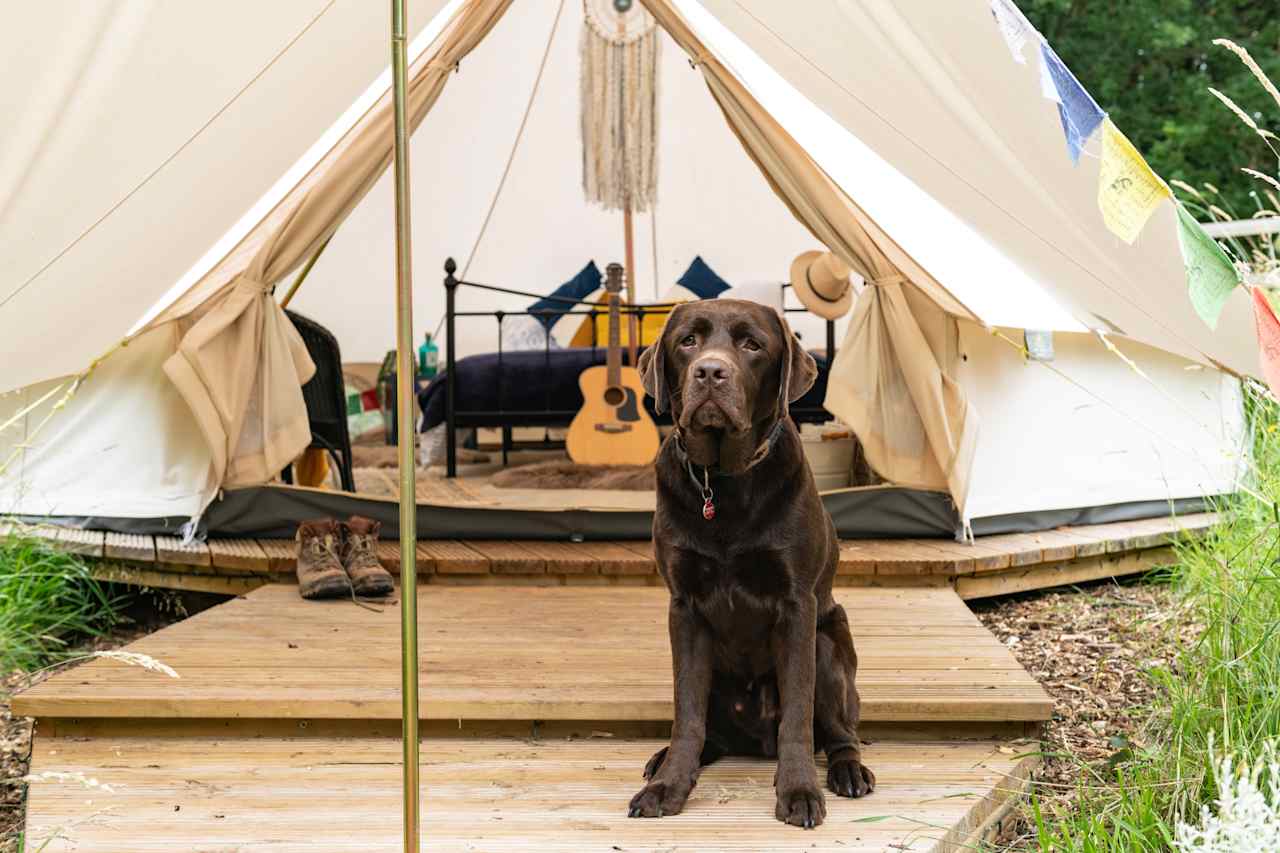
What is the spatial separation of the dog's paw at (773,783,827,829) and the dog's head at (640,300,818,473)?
26.1 inches

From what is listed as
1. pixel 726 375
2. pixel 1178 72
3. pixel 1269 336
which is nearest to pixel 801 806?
pixel 726 375

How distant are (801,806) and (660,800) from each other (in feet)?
0.95

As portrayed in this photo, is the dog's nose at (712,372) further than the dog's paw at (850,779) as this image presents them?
No

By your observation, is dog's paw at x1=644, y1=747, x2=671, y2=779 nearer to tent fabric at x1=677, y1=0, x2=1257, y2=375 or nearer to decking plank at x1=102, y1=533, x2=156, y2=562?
tent fabric at x1=677, y1=0, x2=1257, y2=375

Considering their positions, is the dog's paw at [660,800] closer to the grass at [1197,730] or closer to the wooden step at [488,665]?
the wooden step at [488,665]

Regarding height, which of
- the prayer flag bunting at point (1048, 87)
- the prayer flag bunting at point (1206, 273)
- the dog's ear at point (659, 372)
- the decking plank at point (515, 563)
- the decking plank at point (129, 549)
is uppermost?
the prayer flag bunting at point (1048, 87)

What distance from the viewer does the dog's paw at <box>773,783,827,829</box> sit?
2531 mm

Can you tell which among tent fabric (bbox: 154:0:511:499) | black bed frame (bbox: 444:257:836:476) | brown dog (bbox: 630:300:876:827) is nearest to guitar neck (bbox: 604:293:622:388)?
black bed frame (bbox: 444:257:836:476)

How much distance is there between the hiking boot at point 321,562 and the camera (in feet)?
13.8

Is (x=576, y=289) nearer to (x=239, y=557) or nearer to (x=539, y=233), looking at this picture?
(x=539, y=233)

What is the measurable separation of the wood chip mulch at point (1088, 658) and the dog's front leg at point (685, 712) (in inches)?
28.9

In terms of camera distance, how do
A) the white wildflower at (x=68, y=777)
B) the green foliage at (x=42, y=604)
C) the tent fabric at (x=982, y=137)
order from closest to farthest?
the white wildflower at (x=68, y=777), the tent fabric at (x=982, y=137), the green foliage at (x=42, y=604)

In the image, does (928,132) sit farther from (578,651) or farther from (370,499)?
(370,499)

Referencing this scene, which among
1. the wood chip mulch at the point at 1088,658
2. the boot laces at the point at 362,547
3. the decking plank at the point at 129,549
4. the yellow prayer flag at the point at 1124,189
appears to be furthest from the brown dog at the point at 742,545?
the decking plank at the point at 129,549
